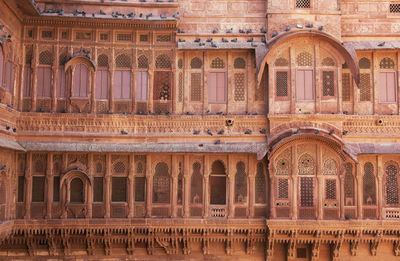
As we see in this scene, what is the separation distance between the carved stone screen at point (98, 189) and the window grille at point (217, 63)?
5.11m

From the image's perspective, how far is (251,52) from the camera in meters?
15.5

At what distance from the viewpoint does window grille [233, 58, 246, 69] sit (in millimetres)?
15609

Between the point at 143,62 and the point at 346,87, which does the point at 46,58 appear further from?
the point at 346,87

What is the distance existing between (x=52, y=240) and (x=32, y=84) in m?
4.94

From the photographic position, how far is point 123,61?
613 inches


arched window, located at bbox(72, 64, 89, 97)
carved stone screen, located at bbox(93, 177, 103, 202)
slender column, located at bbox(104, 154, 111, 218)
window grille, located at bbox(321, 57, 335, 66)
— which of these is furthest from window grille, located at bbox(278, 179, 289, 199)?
arched window, located at bbox(72, 64, 89, 97)

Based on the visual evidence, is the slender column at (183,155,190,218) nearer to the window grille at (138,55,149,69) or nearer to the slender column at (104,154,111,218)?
the slender column at (104,154,111,218)

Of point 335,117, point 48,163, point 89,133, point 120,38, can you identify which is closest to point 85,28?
point 120,38

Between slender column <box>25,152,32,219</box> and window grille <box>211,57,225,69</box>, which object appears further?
window grille <box>211,57,225,69</box>

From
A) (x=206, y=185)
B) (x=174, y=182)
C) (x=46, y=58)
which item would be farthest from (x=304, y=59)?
(x=46, y=58)

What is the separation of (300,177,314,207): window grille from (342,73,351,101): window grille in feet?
9.56

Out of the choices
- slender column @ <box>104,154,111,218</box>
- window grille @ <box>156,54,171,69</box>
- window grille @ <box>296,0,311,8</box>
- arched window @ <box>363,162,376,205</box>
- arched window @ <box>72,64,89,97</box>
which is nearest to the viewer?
slender column @ <box>104,154,111,218</box>

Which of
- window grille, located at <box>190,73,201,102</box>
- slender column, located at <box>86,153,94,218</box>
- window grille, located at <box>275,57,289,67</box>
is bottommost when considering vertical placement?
slender column, located at <box>86,153,94,218</box>

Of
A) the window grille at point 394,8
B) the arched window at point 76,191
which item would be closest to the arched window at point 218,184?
the arched window at point 76,191
